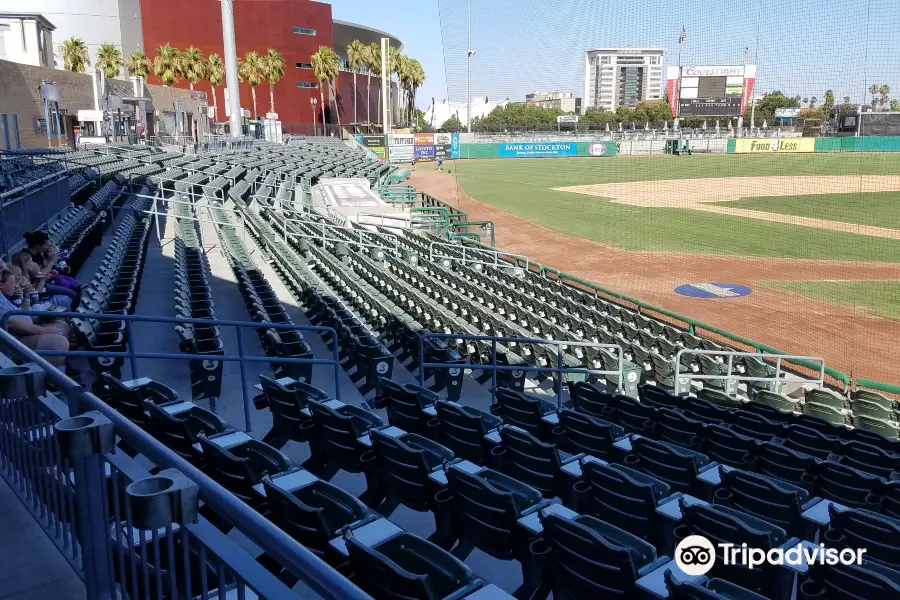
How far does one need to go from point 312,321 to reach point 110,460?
819cm

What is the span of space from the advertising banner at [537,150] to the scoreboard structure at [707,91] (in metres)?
27.6

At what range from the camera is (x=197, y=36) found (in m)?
70.5

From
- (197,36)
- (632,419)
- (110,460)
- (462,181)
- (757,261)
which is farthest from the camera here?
(197,36)

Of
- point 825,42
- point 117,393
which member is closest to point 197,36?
point 825,42

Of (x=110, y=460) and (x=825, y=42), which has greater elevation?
(x=825, y=42)

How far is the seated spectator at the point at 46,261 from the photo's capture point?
8047 mm

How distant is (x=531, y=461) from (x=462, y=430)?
0.79 metres

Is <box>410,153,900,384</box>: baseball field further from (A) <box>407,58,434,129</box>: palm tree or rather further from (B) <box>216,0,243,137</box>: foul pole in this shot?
(A) <box>407,58,434,129</box>: palm tree

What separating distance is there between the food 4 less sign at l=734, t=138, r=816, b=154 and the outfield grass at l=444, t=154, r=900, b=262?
127cm

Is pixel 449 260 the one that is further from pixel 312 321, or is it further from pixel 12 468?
pixel 12 468

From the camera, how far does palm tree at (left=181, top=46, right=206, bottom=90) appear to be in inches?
2456

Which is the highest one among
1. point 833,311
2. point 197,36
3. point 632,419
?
point 197,36

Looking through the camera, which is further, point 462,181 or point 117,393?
point 462,181

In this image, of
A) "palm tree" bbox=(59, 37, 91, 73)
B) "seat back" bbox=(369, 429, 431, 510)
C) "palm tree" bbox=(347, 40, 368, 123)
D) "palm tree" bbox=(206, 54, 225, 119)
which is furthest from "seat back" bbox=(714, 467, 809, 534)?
"palm tree" bbox=(347, 40, 368, 123)
